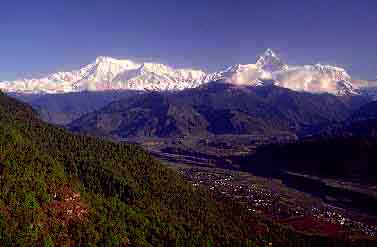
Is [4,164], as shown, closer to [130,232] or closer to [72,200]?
[72,200]

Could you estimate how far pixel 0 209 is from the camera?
A: 170 metres

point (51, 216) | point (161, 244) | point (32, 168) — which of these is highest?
point (32, 168)

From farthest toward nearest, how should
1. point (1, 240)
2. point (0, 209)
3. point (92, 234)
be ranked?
1. point (92, 234)
2. point (0, 209)
3. point (1, 240)

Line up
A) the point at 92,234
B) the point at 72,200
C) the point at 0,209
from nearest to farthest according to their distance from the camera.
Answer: the point at 0,209, the point at 92,234, the point at 72,200

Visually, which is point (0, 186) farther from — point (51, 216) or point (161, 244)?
point (161, 244)

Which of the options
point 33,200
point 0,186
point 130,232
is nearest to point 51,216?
point 33,200

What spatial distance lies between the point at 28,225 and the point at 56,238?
32.9 ft

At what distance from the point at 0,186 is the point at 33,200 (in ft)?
39.1

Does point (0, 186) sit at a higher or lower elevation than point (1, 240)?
higher

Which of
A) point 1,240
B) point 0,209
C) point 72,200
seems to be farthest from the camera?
point 72,200

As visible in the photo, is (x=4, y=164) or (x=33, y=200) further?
(x=4, y=164)

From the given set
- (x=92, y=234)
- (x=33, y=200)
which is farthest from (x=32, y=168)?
(x=92, y=234)

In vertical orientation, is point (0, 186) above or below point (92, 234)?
above

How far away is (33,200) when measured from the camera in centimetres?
17800
